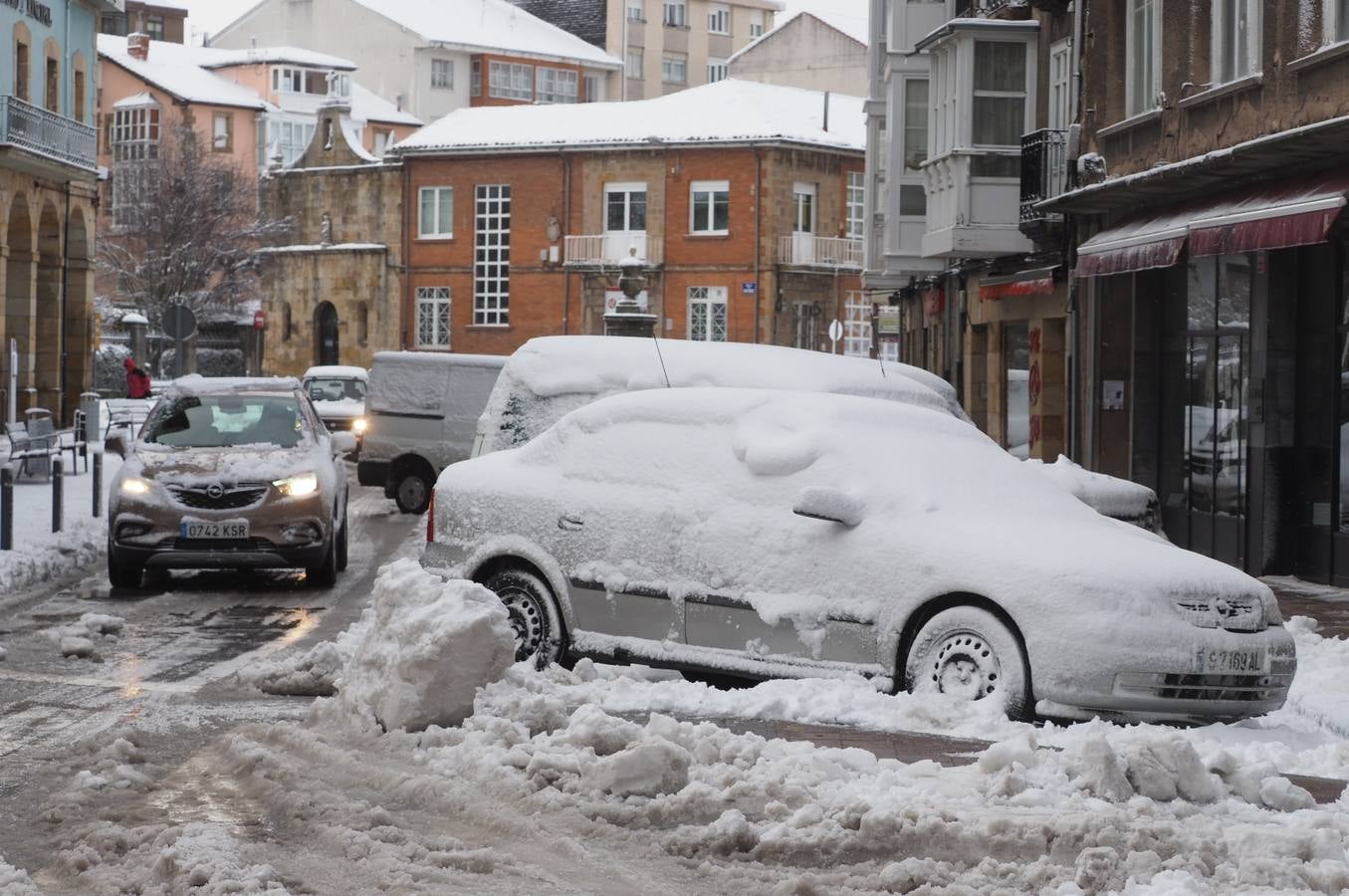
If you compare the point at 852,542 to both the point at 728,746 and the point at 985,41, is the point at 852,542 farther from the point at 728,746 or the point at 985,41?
the point at 985,41

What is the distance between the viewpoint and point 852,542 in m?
9.72

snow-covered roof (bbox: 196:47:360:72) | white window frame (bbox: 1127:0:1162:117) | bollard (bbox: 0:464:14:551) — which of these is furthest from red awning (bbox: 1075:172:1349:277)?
snow-covered roof (bbox: 196:47:360:72)

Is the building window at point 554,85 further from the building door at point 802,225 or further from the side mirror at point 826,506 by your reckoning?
the side mirror at point 826,506

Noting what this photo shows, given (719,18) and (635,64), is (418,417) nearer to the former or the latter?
(635,64)

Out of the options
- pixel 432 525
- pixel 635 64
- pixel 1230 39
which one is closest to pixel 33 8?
pixel 1230 39

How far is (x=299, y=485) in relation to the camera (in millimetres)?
15836

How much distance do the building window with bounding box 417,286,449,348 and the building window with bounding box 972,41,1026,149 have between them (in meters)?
39.9

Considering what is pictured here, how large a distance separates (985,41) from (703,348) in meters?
15.2

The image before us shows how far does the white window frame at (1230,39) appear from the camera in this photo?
18484mm

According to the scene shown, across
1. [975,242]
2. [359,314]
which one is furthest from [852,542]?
[359,314]

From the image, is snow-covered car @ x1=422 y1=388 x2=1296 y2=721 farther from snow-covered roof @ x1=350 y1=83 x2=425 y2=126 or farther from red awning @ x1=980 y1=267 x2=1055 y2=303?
snow-covered roof @ x1=350 y1=83 x2=425 y2=126

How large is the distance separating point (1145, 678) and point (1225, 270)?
11881 mm

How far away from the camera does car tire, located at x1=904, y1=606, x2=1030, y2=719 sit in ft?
29.9

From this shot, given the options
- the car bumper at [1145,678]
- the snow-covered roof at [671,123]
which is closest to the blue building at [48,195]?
the snow-covered roof at [671,123]
